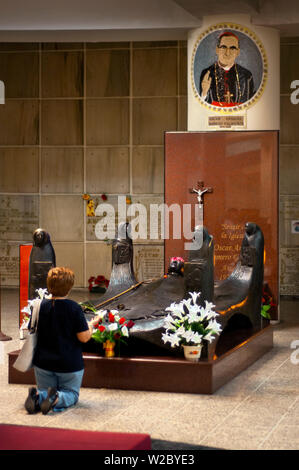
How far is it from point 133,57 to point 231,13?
3541mm

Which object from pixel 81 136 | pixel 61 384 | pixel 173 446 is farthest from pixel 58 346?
pixel 81 136

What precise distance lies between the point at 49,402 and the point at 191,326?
55.2 inches

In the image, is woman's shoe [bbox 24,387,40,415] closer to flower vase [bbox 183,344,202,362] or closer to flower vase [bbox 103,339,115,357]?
flower vase [bbox 103,339,115,357]

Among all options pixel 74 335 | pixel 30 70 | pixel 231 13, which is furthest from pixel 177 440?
pixel 30 70

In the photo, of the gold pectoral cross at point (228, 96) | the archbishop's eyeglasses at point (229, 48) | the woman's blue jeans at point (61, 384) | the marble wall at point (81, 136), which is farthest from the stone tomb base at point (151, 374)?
the marble wall at point (81, 136)

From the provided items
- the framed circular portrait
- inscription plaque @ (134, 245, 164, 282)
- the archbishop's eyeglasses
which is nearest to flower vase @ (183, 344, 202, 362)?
the framed circular portrait

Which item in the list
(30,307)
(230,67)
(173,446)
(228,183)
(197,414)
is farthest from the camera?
(230,67)

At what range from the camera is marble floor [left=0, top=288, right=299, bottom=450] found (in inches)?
195

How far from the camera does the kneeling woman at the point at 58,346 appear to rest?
5.48 metres

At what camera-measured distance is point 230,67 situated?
10.2 m

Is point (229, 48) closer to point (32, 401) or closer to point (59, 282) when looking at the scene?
point (59, 282)

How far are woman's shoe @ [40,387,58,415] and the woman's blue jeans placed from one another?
5 cm

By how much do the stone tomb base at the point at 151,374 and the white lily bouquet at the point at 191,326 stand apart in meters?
0.17

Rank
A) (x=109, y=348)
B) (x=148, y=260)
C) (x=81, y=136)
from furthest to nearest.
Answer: (x=81, y=136) → (x=148, y=260) → (x=109, y=348)
